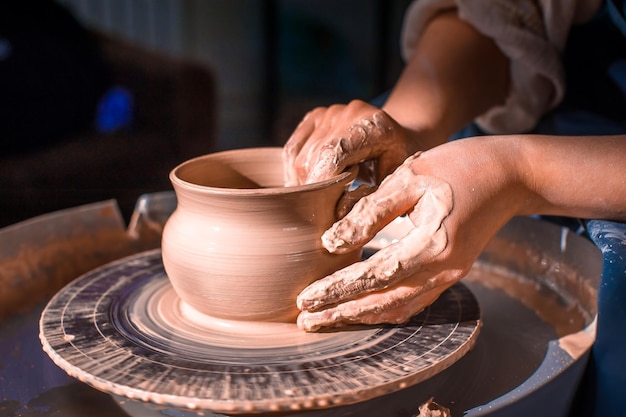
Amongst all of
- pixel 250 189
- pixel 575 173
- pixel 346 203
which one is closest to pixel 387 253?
pixel 346 203

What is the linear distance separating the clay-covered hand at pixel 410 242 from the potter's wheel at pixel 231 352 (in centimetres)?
4

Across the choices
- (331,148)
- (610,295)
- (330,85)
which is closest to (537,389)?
(610,295)

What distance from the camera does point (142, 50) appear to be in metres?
3.13

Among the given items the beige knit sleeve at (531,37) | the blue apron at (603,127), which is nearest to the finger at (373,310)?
the blue apron at (603,127)

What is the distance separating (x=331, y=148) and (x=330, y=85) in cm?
221

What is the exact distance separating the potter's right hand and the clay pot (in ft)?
0.15

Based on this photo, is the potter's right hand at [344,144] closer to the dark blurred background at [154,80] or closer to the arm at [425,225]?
the arm at [425,225]

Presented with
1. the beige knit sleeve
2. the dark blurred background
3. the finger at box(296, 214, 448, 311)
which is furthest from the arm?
the dark blurred background

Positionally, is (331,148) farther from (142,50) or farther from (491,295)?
(142,50)

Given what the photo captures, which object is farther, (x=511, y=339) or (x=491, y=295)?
(x=491, y=295)

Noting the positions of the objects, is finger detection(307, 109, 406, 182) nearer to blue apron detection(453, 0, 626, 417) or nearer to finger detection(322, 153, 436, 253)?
finger detection(322, 153, 436, 253)

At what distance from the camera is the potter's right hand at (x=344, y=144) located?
1021 mm

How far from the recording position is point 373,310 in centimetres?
94

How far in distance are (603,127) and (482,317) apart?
567mm
